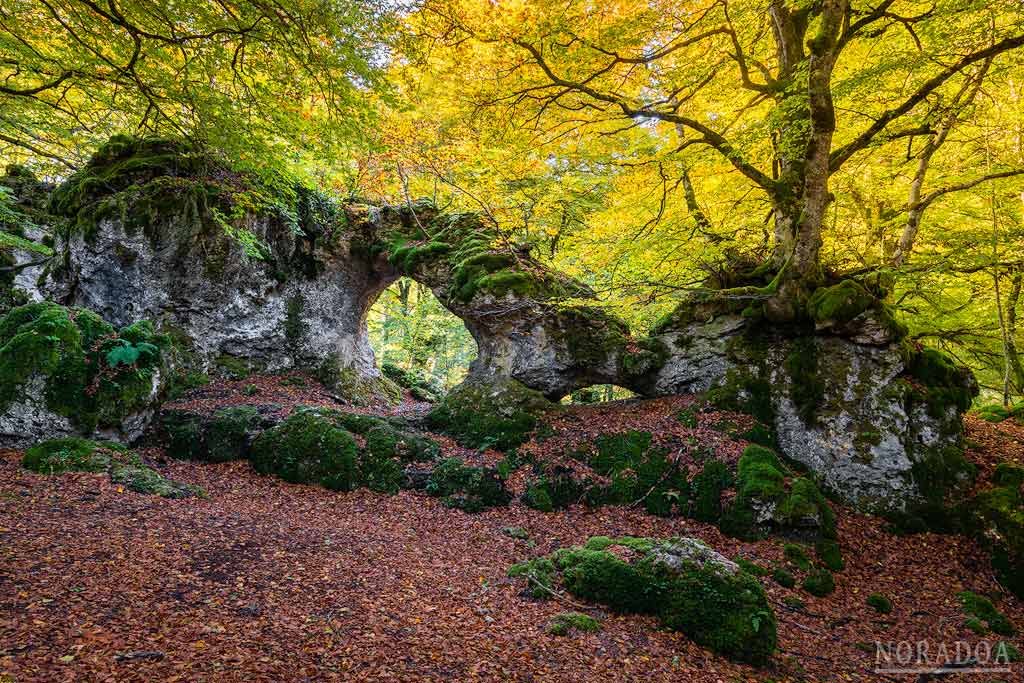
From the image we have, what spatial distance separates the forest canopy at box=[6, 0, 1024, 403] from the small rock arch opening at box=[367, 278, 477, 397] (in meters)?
8.22

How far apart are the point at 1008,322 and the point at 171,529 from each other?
500 inches

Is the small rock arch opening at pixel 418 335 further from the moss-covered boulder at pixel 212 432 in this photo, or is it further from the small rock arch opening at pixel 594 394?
the moss-covered boulder at pixel 212 432

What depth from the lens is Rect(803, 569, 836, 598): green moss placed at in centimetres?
536

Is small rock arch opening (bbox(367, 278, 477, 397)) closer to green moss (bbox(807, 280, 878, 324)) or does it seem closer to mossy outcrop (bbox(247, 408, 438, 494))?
mossy outcrop (bbox(247, 408, 438, 494))

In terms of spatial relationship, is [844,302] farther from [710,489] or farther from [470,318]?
[470,318]

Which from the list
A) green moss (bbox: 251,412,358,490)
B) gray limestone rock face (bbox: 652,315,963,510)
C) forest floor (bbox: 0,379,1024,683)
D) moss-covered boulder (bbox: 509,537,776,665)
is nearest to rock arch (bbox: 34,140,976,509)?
gray limestone rock face (bbox: 652,315,963,510)

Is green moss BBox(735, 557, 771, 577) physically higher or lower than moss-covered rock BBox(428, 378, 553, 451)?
lower

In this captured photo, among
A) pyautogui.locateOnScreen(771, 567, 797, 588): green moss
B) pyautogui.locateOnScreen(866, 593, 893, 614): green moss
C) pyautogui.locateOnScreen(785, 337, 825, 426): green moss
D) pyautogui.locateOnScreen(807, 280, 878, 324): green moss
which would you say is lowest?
pyautogui.locateOnScreen(866, 593, 893, 614): green moss

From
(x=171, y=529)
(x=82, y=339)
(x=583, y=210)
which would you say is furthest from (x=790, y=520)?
(x=82, y=339)

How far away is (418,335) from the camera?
61.7 feet

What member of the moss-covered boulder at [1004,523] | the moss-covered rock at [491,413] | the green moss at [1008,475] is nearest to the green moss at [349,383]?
the moss-covered rock at [491,413]

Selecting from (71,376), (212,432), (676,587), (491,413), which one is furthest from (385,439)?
(676,587)

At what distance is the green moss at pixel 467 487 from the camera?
23.8 feet

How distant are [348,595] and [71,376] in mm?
5701
